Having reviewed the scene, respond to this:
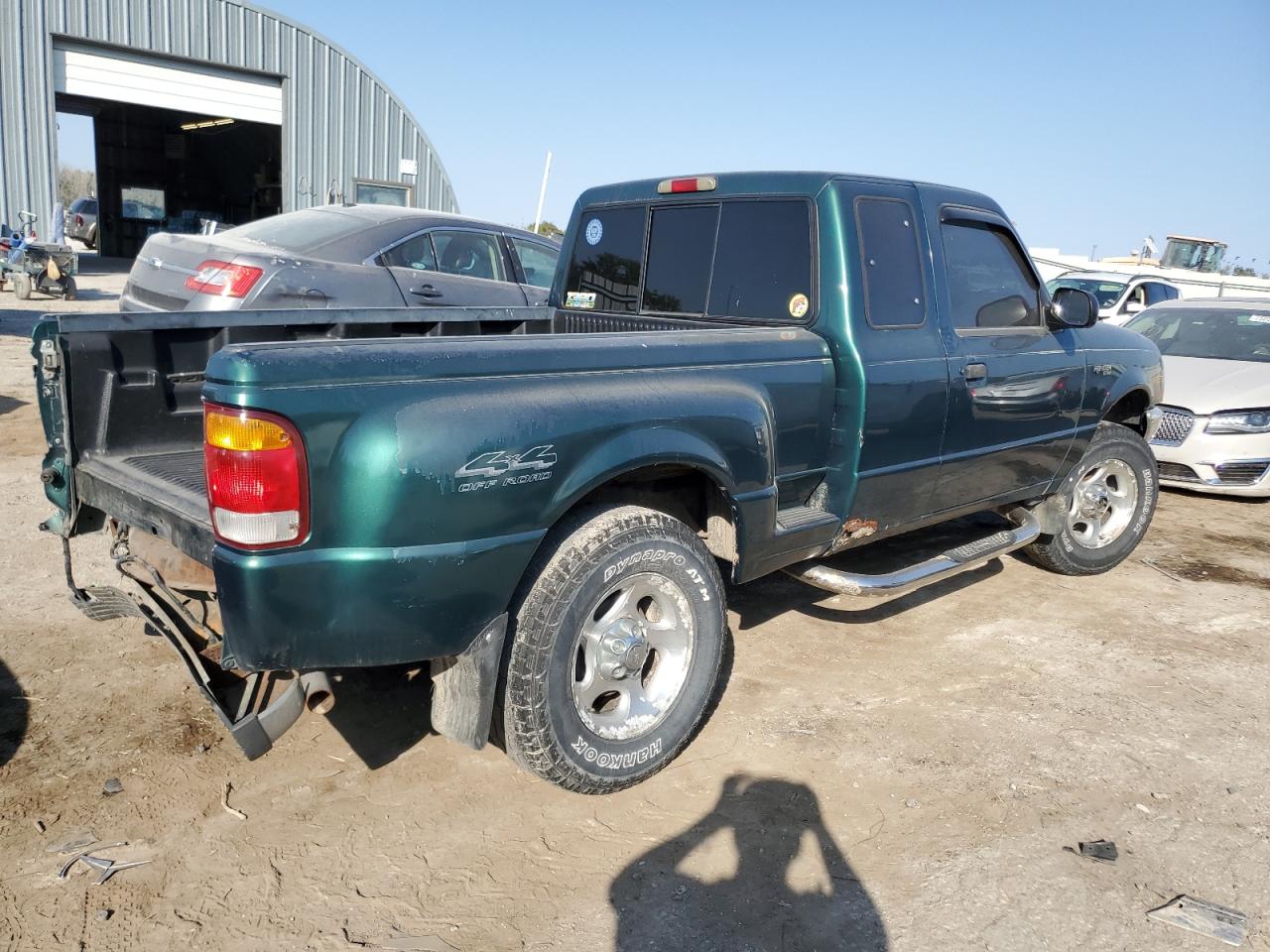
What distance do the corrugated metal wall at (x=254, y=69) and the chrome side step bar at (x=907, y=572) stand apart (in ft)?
58.3

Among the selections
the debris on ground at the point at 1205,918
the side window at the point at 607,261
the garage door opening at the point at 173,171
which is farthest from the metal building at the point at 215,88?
the debris on ground at the point at 1205,918

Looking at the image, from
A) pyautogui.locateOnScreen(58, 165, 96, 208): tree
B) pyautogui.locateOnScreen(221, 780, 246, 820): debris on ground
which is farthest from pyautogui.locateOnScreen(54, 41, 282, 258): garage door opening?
pyautogui.locateOnScreen(58, 165, 96, 208): tree

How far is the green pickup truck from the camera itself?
2.44 metres

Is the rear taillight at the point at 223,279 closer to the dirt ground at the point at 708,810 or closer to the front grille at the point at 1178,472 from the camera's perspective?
the dirt ground at the point at 708,810

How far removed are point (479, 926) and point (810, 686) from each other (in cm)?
189

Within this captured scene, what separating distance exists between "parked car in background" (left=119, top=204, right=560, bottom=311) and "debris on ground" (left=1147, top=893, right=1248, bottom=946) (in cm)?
580

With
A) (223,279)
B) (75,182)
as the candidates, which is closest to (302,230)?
(223,279)

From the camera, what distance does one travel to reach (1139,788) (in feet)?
10.9

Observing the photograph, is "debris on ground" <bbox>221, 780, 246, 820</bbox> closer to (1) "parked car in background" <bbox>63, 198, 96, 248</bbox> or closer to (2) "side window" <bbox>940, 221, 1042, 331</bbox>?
(2) "side window" <bbox>940, 221, 1042, 331</bbox>

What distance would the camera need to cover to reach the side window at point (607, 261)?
14.8ft

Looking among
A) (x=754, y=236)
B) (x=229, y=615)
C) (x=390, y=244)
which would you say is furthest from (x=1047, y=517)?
(x=390, y=244)

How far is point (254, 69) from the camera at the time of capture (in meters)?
18.7

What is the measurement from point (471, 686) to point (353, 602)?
0.46 m

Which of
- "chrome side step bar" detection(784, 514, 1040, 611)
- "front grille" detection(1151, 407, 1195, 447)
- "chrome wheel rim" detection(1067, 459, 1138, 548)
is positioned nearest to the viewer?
"chrome side step bar" detection(784, 514, 1040, 611)
